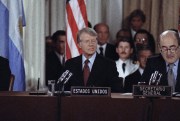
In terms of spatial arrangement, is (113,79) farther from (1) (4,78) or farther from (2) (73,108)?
(2) (73,108)

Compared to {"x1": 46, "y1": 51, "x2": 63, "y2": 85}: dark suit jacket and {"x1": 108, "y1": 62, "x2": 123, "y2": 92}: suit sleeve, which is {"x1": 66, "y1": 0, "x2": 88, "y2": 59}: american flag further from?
{"x1": 108, "y1": 62, "x2": 123, "y2": 92}: suit sleeve

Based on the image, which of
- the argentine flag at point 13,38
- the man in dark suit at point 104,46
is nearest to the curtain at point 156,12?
the man in dark suit at point 104,46

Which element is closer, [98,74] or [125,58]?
[98,74]

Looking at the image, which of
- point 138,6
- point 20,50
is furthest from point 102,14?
point 20,50

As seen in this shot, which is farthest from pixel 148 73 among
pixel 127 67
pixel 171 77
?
pixel 127 67

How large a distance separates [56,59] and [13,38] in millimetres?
1063

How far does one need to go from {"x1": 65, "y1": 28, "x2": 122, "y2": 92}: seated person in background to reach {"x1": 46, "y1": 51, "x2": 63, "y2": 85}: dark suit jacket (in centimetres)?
181

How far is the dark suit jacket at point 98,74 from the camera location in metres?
4.96

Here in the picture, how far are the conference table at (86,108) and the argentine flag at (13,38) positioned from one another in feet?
6.85

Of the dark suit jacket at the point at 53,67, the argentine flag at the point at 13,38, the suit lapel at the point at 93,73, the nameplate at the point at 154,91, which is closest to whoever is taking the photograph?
the nameplate at the point at 154,91

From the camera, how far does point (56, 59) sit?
697 centimetres

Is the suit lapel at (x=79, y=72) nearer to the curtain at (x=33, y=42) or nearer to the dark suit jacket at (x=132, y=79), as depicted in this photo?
the dark suit jacket at (x=132, y=79)

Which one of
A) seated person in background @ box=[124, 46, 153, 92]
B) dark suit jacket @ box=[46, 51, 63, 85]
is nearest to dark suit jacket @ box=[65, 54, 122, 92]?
seated person in background @ box=[124, 46, 153, 92]

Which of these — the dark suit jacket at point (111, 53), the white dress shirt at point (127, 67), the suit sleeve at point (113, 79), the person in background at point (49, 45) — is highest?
the person in background at point (49, 45)
